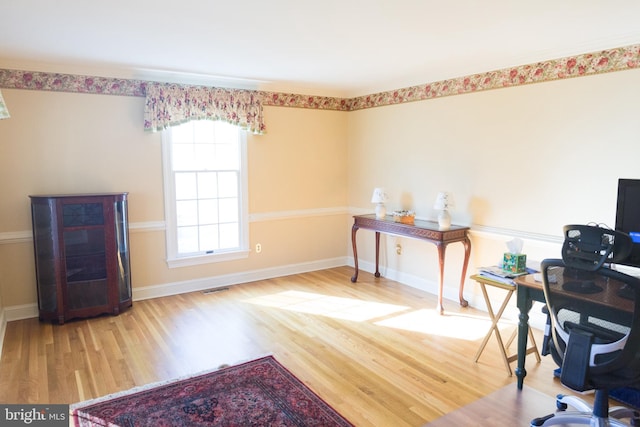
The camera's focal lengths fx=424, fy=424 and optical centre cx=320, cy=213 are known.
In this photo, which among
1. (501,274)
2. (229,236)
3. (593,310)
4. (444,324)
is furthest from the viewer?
(229,236)

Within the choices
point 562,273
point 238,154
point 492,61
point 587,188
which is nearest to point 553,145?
point 587,188

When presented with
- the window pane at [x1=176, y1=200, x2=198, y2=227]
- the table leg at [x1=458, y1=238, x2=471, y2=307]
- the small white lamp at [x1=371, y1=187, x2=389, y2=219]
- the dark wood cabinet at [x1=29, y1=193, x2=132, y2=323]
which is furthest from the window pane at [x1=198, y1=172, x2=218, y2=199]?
the table leg at [x1=458, y1=238, x2=471, y2=307]

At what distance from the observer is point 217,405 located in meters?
2.63

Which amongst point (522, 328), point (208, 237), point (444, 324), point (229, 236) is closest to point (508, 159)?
point (444, 324)

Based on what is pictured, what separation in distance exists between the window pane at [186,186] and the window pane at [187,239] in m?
0.38

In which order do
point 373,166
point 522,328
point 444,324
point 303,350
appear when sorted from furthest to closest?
point 373,166 → point 444,324 → point 303,350 → point 522,328

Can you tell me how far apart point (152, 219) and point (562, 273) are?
3918 mm

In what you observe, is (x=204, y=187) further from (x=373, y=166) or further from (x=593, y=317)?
(x=593, y=317)

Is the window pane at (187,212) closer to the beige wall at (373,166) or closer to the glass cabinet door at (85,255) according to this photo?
the beige wall at (373,166)

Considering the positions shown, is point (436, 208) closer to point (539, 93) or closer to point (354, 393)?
point (539, 93)

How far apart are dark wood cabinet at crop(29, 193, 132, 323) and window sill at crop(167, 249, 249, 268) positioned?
0.69 meters

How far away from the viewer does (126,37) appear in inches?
123

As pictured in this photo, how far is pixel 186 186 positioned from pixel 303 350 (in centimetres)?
245

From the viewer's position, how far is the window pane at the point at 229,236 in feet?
16.9
